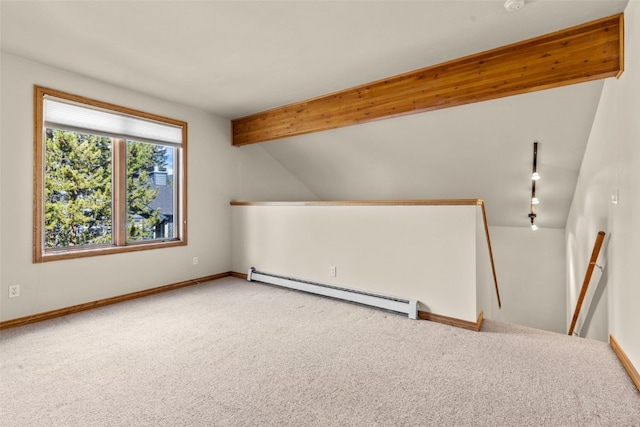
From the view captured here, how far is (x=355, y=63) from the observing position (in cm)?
306

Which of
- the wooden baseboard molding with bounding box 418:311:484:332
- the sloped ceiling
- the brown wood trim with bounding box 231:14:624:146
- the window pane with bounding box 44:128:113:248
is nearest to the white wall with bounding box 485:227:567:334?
the sloped ceiling

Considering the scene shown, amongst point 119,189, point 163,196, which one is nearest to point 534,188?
point 163,196

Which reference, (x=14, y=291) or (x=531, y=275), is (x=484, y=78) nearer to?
(x=531, y=275)

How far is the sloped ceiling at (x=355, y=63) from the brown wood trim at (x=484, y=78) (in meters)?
0.11

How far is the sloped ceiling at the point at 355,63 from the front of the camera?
2.27m

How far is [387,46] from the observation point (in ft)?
9.01

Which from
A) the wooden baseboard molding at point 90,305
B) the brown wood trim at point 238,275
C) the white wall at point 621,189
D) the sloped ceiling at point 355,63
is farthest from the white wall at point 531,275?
the wooden baseboard molding at point 90,305

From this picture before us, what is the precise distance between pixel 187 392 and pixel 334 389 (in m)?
0.86

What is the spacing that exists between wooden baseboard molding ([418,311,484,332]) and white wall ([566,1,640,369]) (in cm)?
94

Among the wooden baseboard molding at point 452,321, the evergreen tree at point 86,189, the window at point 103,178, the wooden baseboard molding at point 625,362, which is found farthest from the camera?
the evergreen tree at point 86,189

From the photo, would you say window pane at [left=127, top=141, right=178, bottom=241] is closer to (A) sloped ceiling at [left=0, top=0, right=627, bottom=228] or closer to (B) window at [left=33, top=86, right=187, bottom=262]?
(B) window at [left=33, top=86, right=187, bottom=262]

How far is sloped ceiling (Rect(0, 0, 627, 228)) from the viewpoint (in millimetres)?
2271

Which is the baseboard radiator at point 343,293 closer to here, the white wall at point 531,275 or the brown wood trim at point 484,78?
the brown wood trim at point 484,78

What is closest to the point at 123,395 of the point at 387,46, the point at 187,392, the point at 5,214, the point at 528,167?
the point at 187,392
